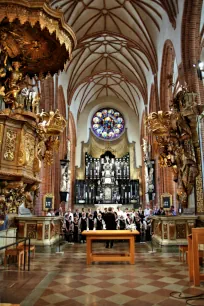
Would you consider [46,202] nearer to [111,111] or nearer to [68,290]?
[68,290]

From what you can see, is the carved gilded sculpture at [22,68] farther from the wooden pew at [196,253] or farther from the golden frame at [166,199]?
the golden frame at [166,199]

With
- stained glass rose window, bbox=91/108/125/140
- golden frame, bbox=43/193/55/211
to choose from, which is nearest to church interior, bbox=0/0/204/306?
golden frame, bbox=43/193/55/211

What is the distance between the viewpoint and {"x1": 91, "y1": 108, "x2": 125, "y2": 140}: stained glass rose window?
2786 centimetres

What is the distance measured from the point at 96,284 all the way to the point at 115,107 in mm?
23799

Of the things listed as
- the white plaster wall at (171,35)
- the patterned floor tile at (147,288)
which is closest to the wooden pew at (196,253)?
the patterned floor tile at (147,288)

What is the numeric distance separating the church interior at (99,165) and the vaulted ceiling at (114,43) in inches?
3.0

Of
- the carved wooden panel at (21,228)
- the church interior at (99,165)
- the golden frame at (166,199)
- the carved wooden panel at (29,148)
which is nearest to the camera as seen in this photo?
the church interior at (99,165)

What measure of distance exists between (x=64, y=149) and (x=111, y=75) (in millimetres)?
8027

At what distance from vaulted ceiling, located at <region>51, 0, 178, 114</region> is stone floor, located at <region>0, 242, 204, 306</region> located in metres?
10.4

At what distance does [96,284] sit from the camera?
540cm

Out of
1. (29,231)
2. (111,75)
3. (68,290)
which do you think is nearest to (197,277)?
(68,290)

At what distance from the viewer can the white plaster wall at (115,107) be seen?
86.8ft

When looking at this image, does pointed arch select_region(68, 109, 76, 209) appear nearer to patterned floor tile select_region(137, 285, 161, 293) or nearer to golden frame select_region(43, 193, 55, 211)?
golden frame select_region(43, 193, 55, 211)

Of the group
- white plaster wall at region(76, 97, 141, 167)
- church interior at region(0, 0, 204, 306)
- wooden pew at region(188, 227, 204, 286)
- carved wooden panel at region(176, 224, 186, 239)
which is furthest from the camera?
white plaster wall at region(76, 97, 141, 167)
